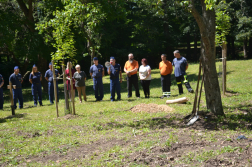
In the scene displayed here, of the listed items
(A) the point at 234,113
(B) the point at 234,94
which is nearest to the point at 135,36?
(B) the point at 234,94

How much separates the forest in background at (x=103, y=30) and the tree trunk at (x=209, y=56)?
3.88ft

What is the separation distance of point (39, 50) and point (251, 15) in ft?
78.1

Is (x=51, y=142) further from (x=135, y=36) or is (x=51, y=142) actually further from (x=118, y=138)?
(x=135, y=36)

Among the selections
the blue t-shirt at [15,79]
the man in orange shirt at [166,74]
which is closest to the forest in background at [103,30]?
the man in orange shirt at [166,74]

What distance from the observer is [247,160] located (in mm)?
4418

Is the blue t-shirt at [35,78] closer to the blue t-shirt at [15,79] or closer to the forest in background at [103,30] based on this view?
the blue t-shirt at [15,79]

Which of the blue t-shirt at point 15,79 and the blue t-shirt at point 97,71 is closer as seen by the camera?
the blue t-shirt at point 97,71

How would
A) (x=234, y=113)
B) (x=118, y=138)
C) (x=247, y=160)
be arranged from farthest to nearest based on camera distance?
(x=234, y=113) → (x=118, y=138) → (x=247, y=160)

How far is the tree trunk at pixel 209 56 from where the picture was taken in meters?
6.85

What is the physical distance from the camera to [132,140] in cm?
602

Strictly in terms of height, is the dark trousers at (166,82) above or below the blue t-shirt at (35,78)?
below

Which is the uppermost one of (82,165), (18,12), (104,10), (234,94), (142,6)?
(142,6)

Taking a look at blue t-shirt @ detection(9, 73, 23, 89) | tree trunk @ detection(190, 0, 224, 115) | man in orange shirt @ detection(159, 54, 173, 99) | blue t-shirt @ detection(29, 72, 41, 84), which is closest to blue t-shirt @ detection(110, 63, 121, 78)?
man in orange shirt @ detection(159, 54, 173, 99)

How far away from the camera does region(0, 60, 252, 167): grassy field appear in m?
4.82
